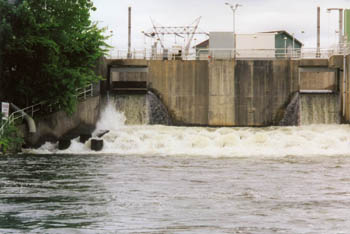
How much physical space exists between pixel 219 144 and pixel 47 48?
29.5 ft

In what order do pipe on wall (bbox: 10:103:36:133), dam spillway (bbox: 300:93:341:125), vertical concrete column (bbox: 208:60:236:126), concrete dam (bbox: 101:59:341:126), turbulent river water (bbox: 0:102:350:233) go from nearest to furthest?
1. turbulent river water (bbox: 0:102:350:233)
2. pipe on wall (bbox: 10:103:36:133)
3. dam spillway (bbox: 300:93:341:125)
4. concrete dam (bbox: 101:59:341:126)
5. vertical concrete column (bbox: 208:60:236:126)

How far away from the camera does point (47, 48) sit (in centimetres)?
3084

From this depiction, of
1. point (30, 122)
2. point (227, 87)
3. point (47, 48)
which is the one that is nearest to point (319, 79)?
point (227, 87)

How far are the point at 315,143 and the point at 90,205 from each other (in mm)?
21967

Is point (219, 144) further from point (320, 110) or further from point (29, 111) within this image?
point (320, 110)

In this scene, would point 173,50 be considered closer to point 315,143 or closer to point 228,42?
point 228,42

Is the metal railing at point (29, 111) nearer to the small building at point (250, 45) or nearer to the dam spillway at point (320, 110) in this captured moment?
the small building at point (250, 45)

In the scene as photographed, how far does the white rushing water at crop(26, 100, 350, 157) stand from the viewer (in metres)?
30.2

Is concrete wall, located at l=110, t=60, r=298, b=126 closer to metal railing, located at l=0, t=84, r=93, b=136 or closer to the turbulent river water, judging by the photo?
metal railing, located at l=0, t=84, r=93, b=136

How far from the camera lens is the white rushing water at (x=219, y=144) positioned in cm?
3020

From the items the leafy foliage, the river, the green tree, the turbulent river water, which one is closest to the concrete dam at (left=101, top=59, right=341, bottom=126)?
the green tree

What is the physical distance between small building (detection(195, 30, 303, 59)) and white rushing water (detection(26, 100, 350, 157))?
10.3 metres

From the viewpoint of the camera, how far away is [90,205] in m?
12.6

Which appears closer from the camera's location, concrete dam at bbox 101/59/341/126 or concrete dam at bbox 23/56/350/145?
concrete dam at bbox 23/56/350/145
